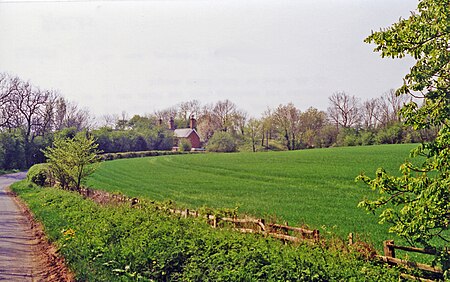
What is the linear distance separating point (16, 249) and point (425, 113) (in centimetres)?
1090

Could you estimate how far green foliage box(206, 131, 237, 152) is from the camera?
8356cm

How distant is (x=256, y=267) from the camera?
247 inches

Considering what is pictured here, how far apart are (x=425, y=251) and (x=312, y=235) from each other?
2.80m

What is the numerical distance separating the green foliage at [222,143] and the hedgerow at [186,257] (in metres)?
72.8

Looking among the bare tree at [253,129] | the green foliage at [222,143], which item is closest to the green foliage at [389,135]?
the bare tree at [253,129]

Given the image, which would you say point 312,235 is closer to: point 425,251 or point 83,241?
point 425,251

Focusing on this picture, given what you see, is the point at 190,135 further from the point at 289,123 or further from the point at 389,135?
the point at 389,135

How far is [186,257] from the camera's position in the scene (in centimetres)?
729

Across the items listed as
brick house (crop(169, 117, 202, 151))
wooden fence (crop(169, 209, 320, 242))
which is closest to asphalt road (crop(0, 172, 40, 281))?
wooden fence (crop(169, 209, 320, 242))

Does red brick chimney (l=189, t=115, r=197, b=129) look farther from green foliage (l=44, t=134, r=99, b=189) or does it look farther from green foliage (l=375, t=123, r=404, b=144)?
green foliage (l=44, t=134, r=99, b=189)

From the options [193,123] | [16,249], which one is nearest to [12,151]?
[16,249]

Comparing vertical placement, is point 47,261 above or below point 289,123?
below

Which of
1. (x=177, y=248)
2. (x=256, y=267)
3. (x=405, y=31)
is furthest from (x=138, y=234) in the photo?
(x=405, y=31)

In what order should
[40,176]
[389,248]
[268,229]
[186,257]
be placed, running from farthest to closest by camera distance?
[40,176] → [268,229] → [389,248] → [186,257]
